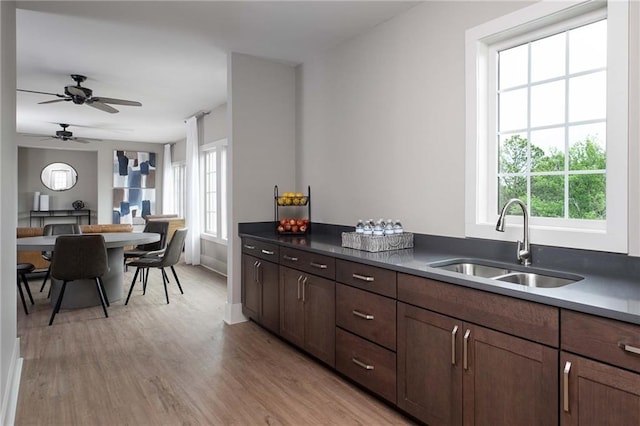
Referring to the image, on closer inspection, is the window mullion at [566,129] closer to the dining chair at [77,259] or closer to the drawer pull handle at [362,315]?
the drawer pull handle at [362,315]

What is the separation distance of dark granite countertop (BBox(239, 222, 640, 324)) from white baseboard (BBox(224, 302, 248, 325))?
105 cm

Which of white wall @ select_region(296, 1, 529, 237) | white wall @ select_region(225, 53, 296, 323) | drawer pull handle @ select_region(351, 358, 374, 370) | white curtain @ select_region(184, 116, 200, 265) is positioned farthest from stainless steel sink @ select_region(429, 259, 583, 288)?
white curtain @ select_region(184, 116, 200, 265)

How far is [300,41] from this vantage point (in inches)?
141

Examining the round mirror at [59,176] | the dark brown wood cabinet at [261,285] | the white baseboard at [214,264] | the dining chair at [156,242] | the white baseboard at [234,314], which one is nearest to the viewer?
the dark brown wood cabinet at [261,285]

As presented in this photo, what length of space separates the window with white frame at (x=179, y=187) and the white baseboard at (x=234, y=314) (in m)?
5.74

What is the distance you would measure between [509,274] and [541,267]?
6.1 inches

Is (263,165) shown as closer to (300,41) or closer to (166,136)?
Result: (300,41)

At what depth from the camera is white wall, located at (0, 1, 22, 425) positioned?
2098 millimetres

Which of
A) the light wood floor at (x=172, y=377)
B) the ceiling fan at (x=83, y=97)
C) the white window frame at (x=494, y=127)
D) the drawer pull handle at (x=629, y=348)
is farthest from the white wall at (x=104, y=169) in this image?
the drawer pull handle at (x=629, y=348)

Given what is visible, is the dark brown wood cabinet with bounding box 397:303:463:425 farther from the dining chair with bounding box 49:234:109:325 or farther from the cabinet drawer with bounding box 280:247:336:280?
the dining chair with bounding box 49:234:109:325

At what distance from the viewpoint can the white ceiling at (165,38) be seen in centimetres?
297

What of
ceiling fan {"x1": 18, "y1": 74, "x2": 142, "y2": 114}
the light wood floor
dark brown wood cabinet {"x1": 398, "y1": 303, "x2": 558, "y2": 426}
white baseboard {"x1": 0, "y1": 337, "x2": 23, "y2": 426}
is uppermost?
ceiling fan {"x1": 18, "y1": 74, "x2": 142, "y2": 114}

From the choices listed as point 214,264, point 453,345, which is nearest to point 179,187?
point 214,264

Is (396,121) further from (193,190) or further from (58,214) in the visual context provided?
(58,214)
